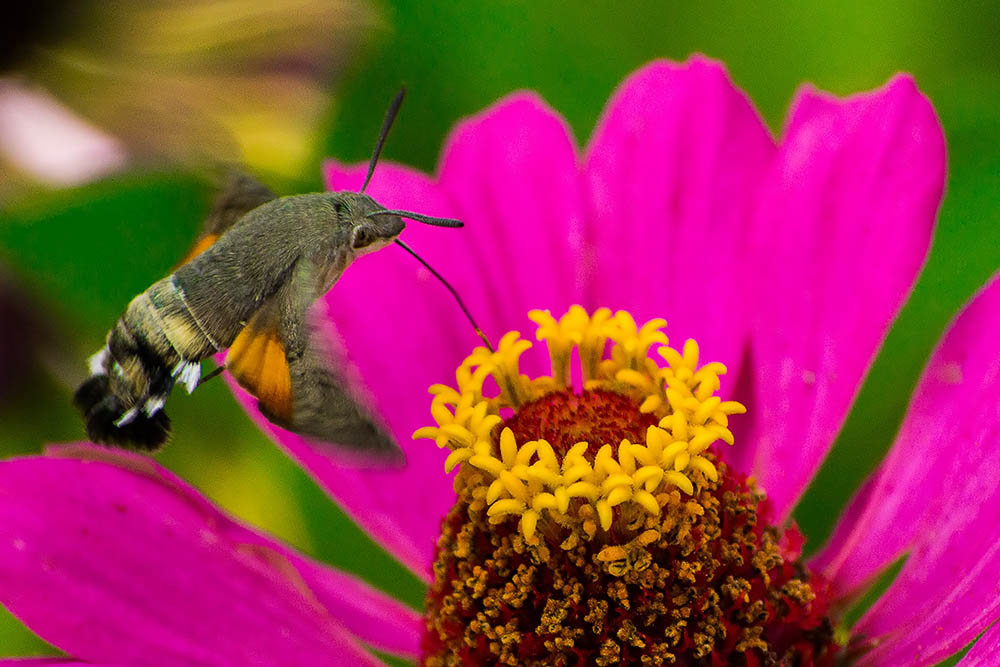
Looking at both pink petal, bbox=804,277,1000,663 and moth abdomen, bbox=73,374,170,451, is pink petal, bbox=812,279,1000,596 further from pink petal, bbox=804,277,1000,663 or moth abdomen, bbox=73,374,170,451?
moth abdomen, bbox=73,374,170,451

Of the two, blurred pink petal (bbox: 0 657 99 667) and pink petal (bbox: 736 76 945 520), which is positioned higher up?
pink petal (bbox: 736 76 945 520)

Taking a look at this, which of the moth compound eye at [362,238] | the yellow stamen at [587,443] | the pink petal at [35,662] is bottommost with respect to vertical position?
the pink petal at [35,662]

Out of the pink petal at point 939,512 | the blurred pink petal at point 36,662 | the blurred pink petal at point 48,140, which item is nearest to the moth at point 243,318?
the blurred pink petal at point 36,662

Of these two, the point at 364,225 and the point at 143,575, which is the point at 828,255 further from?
the point at 143,575

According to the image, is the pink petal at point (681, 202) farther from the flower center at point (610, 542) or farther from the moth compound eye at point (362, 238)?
the moth compound eye at point (362, 238)

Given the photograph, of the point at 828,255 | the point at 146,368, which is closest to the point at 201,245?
the point at 146,368

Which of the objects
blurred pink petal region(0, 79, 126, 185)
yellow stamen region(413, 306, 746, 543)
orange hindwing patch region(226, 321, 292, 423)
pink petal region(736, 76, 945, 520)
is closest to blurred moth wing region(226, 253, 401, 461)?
orange hindwing patch region(226, 321, 292, 423)

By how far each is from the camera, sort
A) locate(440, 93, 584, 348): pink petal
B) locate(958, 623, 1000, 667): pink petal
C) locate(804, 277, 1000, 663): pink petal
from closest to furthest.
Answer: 1. locate(958, 623, 1000, 667): pink petal
2. locate(804, 277, 1000, 663): pink petal
3. locate(440, 93, 584, 348): pink petal
